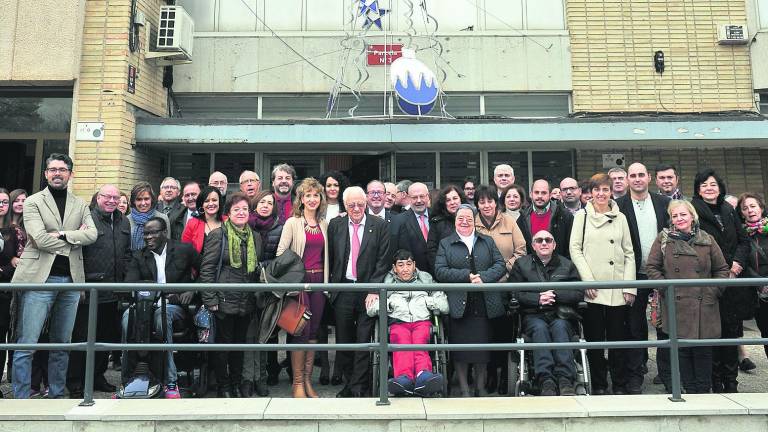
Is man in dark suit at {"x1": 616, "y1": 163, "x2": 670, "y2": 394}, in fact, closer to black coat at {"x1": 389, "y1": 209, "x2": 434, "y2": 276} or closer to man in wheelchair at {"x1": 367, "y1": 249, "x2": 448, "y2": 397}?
Answer: man in wheelchair at {"x1": 367, "y1": 249, "x2": 448, "y2": 397}

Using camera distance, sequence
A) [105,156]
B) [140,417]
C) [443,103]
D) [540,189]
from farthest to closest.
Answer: [443,103]
[105,156]
[540,189]
[140,417]

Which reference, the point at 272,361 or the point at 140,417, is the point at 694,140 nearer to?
the point at 272,361

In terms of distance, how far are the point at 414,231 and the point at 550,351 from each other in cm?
161

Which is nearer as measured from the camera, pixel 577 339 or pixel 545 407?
pixel 545 407

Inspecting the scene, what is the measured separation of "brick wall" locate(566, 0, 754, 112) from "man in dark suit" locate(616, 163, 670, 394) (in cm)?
545

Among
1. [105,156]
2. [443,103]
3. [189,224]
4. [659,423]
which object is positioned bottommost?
[659,423]

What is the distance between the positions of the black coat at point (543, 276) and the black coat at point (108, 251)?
3.47 metres

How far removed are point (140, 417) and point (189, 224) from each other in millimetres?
1757

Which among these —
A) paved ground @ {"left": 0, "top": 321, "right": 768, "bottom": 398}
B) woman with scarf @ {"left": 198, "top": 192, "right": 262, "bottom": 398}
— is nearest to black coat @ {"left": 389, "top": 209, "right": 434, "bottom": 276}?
woman with scarf @ {"left": 198, "top": 192, "right": 262, "bottom": 398}

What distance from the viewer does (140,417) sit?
349cm

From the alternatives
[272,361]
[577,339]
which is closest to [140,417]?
[272,361]

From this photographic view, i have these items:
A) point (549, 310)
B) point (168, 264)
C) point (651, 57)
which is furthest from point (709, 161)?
point (168, 264)

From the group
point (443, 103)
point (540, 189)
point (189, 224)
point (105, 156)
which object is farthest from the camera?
point (443, 103)

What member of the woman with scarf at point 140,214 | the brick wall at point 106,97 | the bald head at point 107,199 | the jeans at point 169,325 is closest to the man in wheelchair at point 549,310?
the jeans at point 169,325
